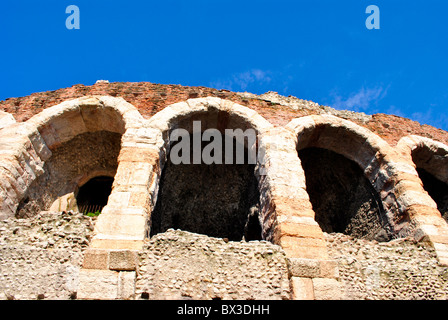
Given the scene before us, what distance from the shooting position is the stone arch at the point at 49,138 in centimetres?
628

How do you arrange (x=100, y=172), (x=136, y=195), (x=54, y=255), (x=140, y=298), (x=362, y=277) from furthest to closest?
(x=100, y=172), (x=136, y=195), (x=362, y=277), (x=54, y=255), (x=140, y=298)

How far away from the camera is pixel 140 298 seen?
4.41m

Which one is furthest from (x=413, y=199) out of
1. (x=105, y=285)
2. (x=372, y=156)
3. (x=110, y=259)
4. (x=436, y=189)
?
(x=105, y=285)

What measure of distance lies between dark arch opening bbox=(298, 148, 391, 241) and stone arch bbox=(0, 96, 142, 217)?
4137mm

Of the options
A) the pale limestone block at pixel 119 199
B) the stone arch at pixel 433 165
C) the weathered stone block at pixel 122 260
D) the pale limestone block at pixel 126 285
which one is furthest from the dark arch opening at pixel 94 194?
the stone arch at pixel 433 165

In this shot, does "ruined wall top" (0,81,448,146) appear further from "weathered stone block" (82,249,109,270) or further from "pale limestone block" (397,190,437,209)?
"weathered stone block" (82,249,109,270)

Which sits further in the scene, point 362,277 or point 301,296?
point 362,277

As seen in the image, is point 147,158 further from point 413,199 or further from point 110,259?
point 413,199

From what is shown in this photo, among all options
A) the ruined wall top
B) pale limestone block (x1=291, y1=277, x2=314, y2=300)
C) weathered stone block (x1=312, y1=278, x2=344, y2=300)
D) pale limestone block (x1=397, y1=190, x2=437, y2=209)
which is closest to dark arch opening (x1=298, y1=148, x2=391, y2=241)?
pale limestone block (x1=397, y1=190, x2=437, y2=209)

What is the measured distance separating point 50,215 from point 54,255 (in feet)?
2.57

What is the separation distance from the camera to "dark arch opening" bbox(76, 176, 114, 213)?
8406 millimetres

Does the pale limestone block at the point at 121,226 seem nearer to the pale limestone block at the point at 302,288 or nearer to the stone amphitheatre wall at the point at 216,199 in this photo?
the stone amphitheatre wall at the point at 216,199

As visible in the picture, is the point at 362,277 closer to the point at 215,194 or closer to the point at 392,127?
the point at 215,194

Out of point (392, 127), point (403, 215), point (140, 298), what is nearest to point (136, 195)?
point (140, 298)
